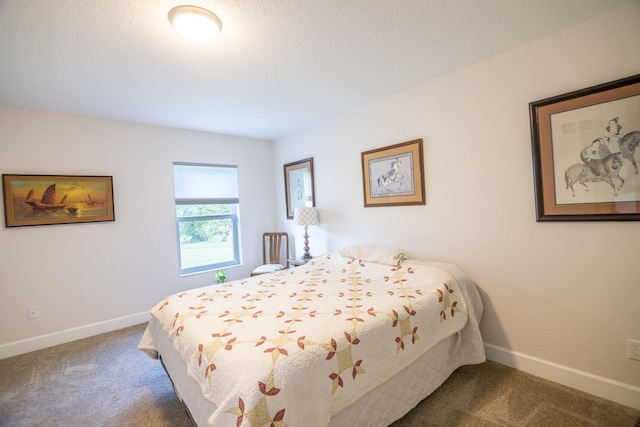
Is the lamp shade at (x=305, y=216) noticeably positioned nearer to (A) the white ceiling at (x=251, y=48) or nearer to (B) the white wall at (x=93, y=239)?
(A) the white ceiling at (x=251, y=48)

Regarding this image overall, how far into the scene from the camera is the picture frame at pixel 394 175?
2600 mm

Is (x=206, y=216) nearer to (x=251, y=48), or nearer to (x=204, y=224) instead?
(x=204, y=224)

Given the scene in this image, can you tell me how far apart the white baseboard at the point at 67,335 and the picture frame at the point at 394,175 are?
9.95 feet

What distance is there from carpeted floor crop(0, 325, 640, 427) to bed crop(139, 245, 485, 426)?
0.14 meters

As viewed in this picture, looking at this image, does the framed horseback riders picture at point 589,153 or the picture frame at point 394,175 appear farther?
the picture frame at point 394,175

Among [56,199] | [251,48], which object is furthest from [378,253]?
[56,199]

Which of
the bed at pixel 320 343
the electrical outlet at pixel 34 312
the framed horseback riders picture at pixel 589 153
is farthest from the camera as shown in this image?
the electrical outlet at pixel 34 312

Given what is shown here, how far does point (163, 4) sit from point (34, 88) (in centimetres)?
176

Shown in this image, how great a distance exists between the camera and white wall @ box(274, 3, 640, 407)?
66.9 inches

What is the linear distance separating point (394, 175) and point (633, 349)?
1988 millimetres

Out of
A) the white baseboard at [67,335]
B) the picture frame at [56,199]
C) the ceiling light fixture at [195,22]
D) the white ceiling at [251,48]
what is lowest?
the white baseboard at [67,335]

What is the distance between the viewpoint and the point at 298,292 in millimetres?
2098

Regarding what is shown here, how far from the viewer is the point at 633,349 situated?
1666mm

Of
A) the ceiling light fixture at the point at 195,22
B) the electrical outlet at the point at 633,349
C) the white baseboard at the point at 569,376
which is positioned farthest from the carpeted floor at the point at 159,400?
the ceiling light fixture at the point at 195,22
